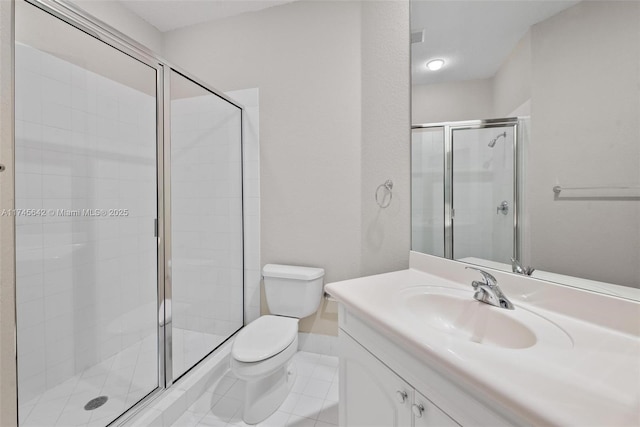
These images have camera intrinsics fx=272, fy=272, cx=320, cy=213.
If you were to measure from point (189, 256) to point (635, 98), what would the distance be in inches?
84.2

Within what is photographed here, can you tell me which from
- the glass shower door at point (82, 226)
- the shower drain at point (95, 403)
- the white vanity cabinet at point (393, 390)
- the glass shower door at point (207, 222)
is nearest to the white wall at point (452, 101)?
the white vanity cabinet at point (393, 390)

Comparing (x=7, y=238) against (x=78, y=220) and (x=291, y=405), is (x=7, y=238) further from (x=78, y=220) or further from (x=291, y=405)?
(x=291, y=405)

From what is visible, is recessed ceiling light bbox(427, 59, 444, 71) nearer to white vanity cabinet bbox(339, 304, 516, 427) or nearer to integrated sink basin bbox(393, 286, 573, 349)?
integrated sink basin bbox(393, 286, 573, 349)

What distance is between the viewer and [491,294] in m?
0.89

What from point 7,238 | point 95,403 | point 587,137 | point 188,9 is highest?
point 188,9

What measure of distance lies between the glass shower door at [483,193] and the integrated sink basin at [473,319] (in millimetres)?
196

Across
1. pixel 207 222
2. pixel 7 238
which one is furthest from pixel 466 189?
pixel 7 238

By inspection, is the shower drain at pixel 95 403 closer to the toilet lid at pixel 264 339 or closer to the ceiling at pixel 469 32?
the toilet lid at pixel 264 339

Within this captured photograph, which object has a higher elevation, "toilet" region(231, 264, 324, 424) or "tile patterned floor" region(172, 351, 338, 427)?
"toilet" region(231, 264, 324, 424)

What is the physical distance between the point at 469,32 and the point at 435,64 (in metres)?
0.16

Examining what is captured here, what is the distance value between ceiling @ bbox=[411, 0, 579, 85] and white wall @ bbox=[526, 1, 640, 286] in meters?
0.08

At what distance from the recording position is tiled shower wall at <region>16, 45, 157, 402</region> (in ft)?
4.10

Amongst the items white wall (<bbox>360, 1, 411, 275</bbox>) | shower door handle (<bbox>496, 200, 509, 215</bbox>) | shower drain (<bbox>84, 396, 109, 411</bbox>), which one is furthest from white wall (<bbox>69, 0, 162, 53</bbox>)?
shower door handle (<bbox>496, 200, 509, 215</bbox>)

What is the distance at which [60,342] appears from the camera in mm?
1412
